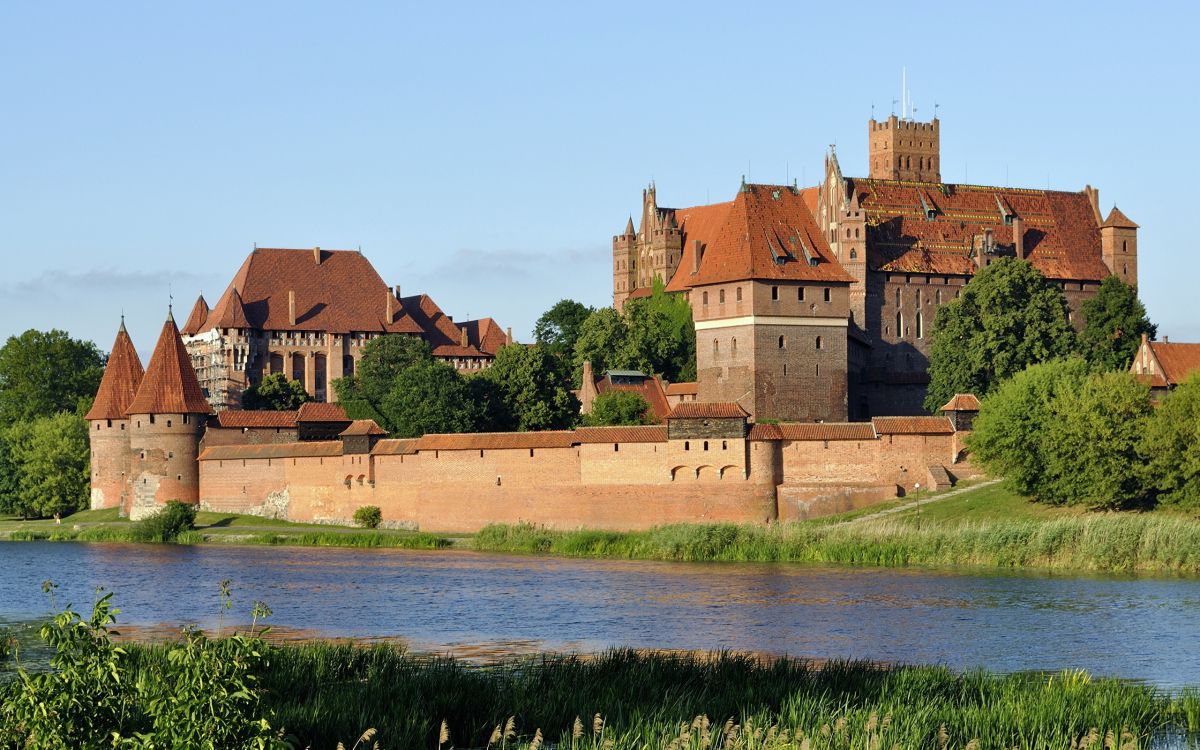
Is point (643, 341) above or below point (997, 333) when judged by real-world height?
above

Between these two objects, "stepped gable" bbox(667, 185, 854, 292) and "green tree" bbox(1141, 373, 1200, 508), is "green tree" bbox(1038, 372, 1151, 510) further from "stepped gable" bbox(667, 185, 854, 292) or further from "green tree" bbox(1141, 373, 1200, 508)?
"stepped gable" bbox(667, 185, 854, 292)

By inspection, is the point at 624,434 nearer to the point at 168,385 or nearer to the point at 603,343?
the point at 168,385

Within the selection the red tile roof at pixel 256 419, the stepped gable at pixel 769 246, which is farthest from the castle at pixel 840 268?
the red tile roof at pixel 256 419

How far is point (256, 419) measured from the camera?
170 ft

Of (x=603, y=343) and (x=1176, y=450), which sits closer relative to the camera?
(x=1176, y=450)

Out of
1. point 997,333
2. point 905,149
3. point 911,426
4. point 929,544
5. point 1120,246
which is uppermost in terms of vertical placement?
point 905,149

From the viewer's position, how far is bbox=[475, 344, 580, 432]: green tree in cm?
5538

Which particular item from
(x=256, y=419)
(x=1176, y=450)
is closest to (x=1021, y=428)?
(x=1176, y=450)

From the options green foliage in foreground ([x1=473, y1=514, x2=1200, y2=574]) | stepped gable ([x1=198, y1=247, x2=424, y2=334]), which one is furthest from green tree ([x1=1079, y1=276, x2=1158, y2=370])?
stepped gable ([x1=198, y1=247, x2=424, y2=334])

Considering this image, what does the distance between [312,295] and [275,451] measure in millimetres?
27790

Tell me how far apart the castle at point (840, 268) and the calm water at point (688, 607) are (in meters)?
15.2

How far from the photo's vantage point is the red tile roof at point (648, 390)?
2170 inches

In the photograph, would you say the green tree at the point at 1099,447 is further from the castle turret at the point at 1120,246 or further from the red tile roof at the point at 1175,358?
the castle turret at the point at 1120,246

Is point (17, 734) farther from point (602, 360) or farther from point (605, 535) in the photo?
point (602, 360)
